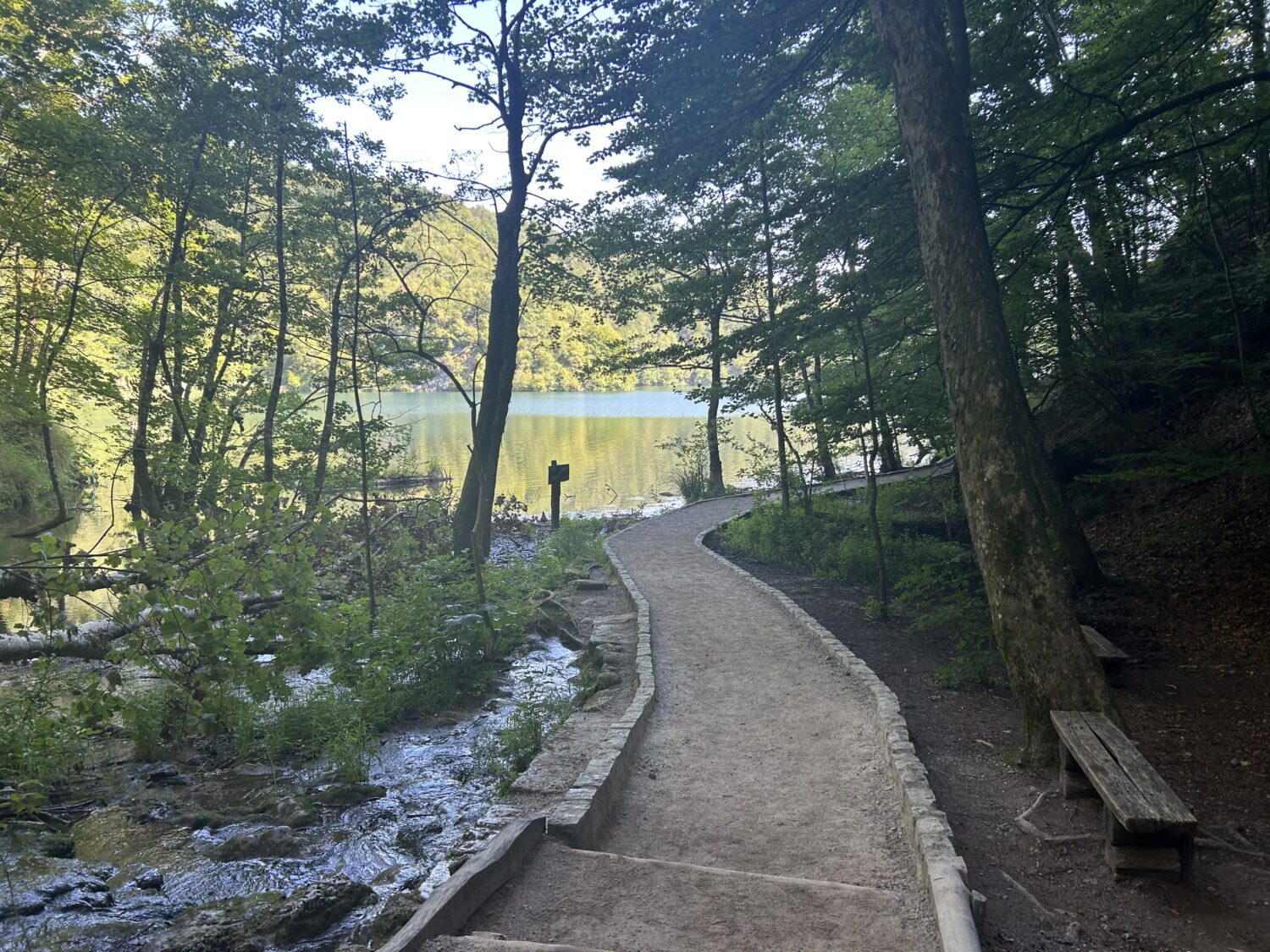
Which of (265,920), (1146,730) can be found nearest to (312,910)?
(265,920)

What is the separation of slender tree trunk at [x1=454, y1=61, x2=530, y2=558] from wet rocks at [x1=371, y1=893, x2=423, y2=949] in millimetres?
9378

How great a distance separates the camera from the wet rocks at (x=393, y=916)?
142 inches

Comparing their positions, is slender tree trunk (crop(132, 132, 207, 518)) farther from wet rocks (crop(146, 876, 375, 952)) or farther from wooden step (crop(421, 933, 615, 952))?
wooden step (crop(421, 933, 615, 952))

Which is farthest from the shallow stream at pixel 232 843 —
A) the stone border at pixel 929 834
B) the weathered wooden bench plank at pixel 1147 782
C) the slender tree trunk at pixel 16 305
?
the slender tree trunk at pixel 16 305

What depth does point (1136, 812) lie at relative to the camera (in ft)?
10.5

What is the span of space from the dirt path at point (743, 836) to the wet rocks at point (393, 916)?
0.85 m

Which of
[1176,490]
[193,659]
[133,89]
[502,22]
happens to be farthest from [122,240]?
[1176,490]

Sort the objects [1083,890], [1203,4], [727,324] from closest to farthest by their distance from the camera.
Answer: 1. [1083,890]
2. [1203,4]
3. [727,324]

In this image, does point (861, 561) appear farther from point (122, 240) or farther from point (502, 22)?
point (122, 240)

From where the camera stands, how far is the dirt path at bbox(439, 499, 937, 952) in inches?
116

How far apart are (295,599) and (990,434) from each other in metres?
5.25

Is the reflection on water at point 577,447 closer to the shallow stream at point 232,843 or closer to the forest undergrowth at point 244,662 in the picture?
the forest undergrowth at point 244,662

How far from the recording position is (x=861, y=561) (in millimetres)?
11312

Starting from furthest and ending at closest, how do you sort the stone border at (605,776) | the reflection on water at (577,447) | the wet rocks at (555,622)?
the reflection on water at (577,447) < the wet rocks at (555,622) < the stone border at (605,776)
